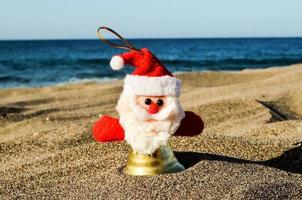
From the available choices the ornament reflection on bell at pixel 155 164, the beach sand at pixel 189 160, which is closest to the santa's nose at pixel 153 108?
the ornament reflection on bell at pixel 155 164

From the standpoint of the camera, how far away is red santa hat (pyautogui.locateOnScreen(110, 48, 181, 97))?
2.93m

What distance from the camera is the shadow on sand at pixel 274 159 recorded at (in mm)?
3336

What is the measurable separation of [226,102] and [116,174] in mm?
3761

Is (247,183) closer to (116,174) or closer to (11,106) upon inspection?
(116,174)

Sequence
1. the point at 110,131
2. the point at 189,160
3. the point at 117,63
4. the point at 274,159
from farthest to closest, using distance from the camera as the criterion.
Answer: the point at 274,159
the point at 189,160
the point at 110,131
the point at 117,63

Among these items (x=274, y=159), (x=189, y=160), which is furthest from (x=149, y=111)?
(x=274, y=159)

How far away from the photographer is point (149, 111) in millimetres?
2984

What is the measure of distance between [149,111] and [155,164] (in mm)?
289

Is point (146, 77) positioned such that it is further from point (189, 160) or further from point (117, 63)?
point (189, 160)

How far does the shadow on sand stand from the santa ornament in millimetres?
278

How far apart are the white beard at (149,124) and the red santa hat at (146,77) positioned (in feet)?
0.18

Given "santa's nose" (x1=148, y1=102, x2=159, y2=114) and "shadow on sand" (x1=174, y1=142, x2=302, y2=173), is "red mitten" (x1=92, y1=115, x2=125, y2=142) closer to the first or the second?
"santa's nose" (x1=148, y1=102, x2=159, y2=114)

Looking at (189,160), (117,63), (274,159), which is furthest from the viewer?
(274,159)

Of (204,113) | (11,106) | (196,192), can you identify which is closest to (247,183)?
(196,192)
